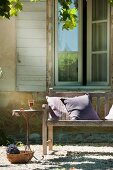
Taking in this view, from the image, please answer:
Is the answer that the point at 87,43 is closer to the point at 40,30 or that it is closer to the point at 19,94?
the point at 40,30

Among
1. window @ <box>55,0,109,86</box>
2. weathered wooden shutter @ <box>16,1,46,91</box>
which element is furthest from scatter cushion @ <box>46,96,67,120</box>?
window @ <box>55,0,109,86</box>

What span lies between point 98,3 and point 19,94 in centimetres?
237

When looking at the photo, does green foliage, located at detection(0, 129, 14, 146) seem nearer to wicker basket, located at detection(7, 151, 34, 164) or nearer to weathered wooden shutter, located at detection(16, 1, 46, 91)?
weathered wooden shutter, located at detection(16, 1, 46, 91)

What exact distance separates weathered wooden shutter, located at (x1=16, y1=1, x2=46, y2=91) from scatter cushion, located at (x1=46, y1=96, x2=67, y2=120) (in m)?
1.63

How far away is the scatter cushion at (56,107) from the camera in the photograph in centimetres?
812

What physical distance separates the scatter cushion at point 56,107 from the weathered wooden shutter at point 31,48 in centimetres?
163

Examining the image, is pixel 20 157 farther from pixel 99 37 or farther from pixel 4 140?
pixel 99 37

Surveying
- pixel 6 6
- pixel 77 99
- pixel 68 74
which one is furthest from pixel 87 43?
pixel 6 6

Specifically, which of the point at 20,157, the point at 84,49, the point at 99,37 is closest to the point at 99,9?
the point at 99,37

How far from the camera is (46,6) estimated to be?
398 inches

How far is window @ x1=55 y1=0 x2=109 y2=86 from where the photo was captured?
10.3 m

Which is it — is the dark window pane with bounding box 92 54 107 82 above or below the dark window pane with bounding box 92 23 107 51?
below

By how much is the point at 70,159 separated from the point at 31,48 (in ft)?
10.4

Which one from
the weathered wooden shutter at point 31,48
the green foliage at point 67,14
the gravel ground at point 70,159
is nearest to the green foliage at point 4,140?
the gravel ground at point 70,159
